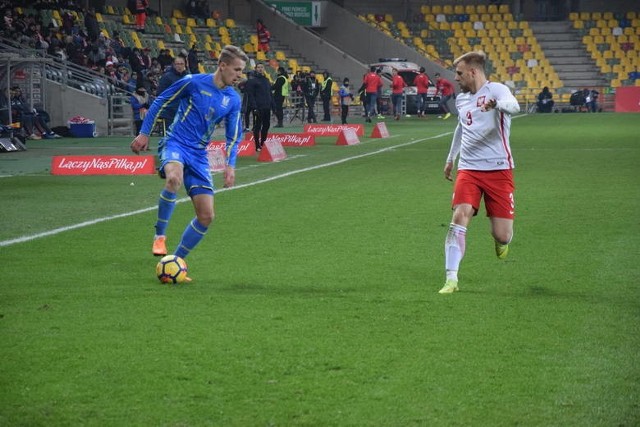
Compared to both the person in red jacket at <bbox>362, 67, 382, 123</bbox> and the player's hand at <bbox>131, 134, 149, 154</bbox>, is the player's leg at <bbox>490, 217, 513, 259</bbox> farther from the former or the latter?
the person in red jacket at <bbox>362, 67, 382, 123</bbox>

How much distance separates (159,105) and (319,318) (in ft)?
10.1

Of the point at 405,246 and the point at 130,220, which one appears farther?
the point at 130,220

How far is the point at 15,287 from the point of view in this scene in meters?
9.34

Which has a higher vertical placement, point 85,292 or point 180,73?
point 180,73

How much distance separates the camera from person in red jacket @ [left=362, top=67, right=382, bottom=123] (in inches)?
A: 1859

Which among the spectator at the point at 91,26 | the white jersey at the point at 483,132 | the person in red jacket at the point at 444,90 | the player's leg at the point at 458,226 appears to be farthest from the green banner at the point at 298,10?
the player's leg at the point at 458,226

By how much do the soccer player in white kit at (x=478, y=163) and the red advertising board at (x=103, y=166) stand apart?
12.5 metres

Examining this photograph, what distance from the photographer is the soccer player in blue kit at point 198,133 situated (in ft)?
32.5

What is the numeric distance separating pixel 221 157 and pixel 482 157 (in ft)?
→ 41.8

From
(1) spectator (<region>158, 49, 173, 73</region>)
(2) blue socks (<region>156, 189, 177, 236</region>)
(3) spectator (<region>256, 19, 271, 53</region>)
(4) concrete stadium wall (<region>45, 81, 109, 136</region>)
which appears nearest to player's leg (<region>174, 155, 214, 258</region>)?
(2) blue socks (<region>156, 189, 177, 236</region>)

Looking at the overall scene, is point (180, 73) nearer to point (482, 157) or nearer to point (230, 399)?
point (482, 157)

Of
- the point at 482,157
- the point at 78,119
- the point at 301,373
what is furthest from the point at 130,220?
the point at 78,119

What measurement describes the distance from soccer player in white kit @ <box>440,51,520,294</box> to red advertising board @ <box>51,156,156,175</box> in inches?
493

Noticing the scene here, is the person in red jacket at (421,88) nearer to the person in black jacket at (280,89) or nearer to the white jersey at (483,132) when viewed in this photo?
the person in black jacket at (280,89)
